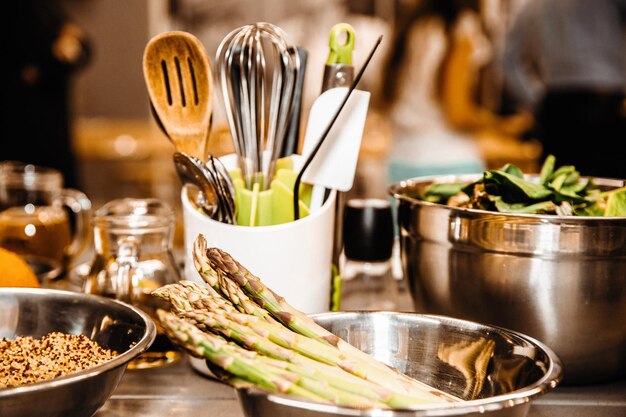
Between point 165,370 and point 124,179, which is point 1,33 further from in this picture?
point 165,370

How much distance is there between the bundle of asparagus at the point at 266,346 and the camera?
49 centimetres

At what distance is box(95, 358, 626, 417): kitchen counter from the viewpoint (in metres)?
0.66

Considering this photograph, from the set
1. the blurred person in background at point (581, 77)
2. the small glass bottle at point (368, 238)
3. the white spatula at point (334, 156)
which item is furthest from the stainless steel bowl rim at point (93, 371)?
the blurred person in background at point (581, 77)

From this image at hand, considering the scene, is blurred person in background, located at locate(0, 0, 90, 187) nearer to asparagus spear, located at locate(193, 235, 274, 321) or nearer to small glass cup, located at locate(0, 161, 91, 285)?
small glass cup, located at locate(0, 161, 91, 285)

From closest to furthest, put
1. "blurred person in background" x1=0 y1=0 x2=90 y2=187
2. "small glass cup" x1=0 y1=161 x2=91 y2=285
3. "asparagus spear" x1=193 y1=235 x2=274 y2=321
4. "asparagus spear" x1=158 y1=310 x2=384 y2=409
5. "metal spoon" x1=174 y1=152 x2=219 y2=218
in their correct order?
"asparagus spear" x1=158 y1=310 x2=384 y2=409 < "asparagus spear" x1=193 y1=235 x2=274 y2=321 < "metal spoon" x1=174 y1=152 x2=219 y2=218 < "small glass cup" x1=0 y1=161 x2=91 y2=285 < "blurred person in background" x1=0 y1=0 x2=90 y2=187

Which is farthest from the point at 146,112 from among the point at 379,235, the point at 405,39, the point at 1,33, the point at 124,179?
the point at 379,235

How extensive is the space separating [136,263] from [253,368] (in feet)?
1.16

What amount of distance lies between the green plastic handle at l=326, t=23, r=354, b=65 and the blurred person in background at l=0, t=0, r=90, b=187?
7.34 ft

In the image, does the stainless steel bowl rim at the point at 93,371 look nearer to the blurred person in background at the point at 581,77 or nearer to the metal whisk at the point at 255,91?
the metal whisk at the point at 255,91

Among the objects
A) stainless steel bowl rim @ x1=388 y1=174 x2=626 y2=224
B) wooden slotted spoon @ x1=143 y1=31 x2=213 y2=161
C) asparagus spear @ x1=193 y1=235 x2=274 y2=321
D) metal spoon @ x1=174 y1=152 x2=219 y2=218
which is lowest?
asparagus spear @ x1=193 y1=235 x2=274 y2=321

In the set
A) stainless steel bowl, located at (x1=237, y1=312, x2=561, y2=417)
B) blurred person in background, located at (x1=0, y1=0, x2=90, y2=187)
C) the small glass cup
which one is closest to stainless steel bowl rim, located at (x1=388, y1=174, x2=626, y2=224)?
stainless steel bowl, located at (x1=237, y1=312, x2=561, y2=417)

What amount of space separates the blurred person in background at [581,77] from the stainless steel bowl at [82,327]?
187cm

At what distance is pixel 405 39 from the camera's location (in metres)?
2.22

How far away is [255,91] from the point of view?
0.75m
